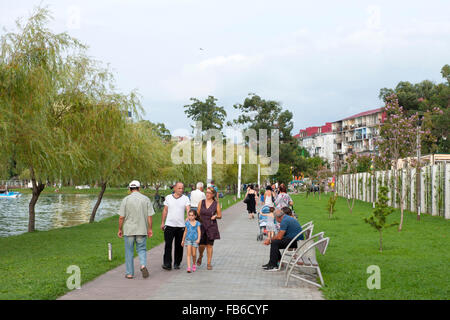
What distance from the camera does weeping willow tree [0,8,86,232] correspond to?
48.7 feet

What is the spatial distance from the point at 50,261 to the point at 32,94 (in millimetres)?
5260

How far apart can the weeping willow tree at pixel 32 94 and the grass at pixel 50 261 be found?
2293 millimetres

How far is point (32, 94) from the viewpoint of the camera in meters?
15.3

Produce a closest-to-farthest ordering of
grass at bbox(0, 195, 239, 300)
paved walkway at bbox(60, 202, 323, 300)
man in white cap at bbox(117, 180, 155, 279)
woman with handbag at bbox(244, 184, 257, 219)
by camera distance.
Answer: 1. paved walkway at bbox(60, 202, 323, 300)
2. grass at bbox(0, 195, 239, 300)
3. man in white cap at bbox(117, 180, 155, 279)
4. woman with handbag at bbox(244, 184, 257, 219)

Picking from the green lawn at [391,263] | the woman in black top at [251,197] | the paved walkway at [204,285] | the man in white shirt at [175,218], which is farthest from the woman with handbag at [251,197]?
the man in white shirt at [175,218]

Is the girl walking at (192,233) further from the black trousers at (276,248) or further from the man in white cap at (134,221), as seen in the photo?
the black trousers at (276,248)

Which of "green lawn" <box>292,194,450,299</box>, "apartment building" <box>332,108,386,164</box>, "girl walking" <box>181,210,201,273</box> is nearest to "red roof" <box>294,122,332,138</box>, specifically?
"apartment building" <box>332,108,386,164</box>

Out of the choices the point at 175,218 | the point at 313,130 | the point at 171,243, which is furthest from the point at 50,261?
the point at 313,130

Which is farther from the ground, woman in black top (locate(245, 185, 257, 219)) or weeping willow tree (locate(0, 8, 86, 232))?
weeping willow tree (locate(0, 8, 86, 232))

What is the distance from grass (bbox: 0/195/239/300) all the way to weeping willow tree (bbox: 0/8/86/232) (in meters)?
2.29

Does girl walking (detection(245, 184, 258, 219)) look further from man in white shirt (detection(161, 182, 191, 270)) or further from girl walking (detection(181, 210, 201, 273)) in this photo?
girl walking (detection(181, 210, 201, 273))

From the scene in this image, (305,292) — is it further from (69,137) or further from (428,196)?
(428,196)

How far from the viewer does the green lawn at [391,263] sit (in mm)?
8398
